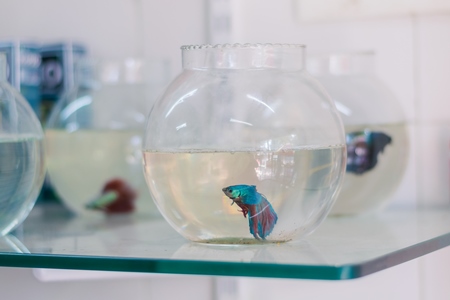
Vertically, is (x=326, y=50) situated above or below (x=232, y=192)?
above

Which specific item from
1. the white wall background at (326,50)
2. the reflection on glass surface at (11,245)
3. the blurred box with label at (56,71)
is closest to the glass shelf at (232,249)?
the reflection on glass surface at (11,245)

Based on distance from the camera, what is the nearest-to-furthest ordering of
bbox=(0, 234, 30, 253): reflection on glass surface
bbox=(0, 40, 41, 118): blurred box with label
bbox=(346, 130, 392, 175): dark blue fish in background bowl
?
1. bbox=(0, 234, 30, 253): reflection on glass surface
2. bbox=(346, 130, 392, 175): dark blue fish in background bowl
3. bbox=(0, 40, 41, 118): blurred box with label

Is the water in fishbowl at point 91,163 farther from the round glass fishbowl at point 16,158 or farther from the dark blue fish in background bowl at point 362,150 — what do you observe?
the dark blue fish in background bowl at point 362,150

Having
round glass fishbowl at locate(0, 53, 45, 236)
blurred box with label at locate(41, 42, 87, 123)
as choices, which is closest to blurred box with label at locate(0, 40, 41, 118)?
blurred box with label at locate(41, 42, 87, 123)

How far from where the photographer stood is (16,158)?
0.77 m

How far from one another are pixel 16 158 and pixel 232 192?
236mm

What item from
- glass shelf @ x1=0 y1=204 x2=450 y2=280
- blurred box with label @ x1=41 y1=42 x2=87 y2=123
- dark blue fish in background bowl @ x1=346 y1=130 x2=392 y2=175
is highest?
blurred box with label @ x1=41 y1=42 x2=87 y2=123

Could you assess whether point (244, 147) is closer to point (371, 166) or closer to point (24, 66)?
point (371, 166)

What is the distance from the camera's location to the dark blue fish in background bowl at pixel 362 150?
2.89 feet

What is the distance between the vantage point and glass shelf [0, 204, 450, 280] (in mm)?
589

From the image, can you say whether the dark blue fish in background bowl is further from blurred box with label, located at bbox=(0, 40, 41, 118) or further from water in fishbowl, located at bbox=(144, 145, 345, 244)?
blurred box with label, located at bbox=(0, 40, 41, 118)

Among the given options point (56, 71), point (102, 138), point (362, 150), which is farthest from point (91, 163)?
point (362, 150)

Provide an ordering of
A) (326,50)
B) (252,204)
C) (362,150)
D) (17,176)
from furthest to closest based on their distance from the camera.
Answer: (326,50) → (362,150) → (17,176) → (252,204)

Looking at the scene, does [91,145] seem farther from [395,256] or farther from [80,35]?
[395,256]
